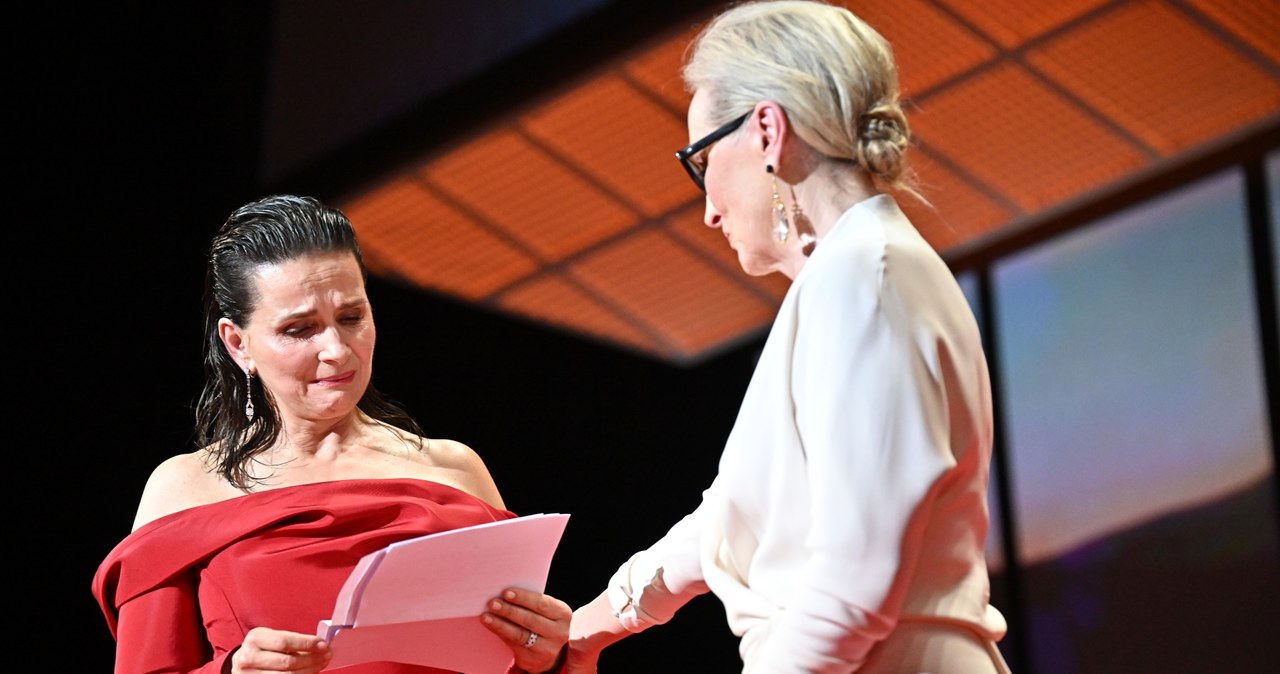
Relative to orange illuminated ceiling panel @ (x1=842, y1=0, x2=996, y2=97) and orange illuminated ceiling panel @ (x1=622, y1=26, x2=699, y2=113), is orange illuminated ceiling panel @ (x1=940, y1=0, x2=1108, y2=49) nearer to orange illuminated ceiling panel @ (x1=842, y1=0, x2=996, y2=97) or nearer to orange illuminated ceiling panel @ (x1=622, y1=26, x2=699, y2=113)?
orange illuminated ceiling panel @ (x1=842, y1=0, x2=996, y2=97)

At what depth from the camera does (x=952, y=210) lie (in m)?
4.78

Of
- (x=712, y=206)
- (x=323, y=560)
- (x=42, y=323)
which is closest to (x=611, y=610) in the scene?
(x=323, y=560)

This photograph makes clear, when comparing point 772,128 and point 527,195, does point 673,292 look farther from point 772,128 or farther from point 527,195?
point 772,128

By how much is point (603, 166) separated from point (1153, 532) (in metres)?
2.28

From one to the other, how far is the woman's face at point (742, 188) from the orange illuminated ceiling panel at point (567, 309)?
3428 mm

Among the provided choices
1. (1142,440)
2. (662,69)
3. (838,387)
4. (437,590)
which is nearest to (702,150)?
(838,387)

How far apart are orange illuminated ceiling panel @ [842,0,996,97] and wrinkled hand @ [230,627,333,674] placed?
8.99 ft

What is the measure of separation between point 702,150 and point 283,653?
2.77ft

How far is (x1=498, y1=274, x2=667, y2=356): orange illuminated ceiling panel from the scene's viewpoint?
4.87m

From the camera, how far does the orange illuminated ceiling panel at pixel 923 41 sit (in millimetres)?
3938

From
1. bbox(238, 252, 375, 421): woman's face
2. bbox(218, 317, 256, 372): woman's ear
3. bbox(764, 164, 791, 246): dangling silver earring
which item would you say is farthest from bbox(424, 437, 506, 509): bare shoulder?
bbox(764, 164, 791, 246): dangling silver earring

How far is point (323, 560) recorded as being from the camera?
6.51 feet

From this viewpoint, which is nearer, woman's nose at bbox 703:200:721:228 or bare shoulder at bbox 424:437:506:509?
woman's nose at bbox 703:200:721:228

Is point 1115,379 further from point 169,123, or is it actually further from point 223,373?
point 223,373
